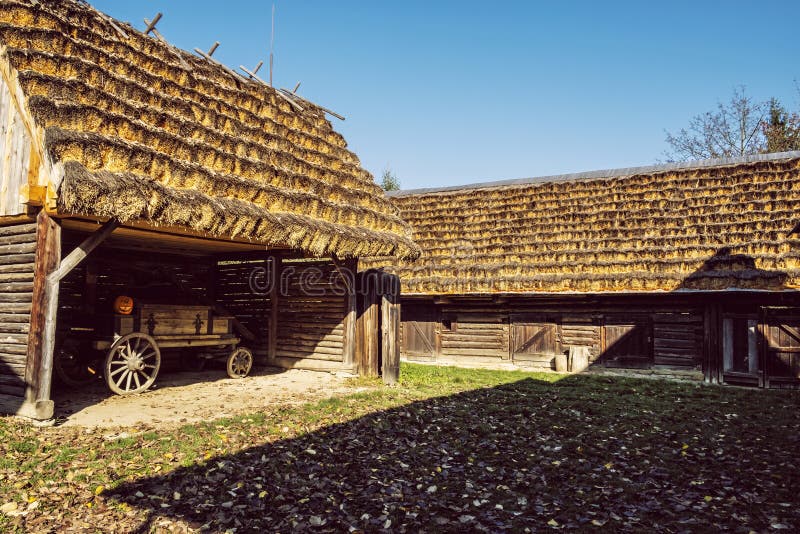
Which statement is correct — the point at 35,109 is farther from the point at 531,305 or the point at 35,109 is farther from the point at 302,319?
the point at 531,305

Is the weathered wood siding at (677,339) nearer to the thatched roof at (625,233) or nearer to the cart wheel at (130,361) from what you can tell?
the thatched roof at (625,233)

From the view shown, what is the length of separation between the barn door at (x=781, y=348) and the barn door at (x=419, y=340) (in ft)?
25.8

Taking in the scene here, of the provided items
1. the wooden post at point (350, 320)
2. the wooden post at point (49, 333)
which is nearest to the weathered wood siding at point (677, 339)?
the wooden post at point (350, 320)

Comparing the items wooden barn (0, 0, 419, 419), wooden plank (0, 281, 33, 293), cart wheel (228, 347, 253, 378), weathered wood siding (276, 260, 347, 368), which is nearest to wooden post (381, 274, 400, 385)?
wooden barn (0, 0, 419, 419)

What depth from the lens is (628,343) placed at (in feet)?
44.1

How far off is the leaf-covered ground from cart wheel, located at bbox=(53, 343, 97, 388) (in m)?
2.44

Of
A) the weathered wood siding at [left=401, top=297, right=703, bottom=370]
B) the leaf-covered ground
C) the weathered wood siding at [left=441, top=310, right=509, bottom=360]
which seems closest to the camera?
the leaf-covered ground

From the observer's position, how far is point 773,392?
36.5ft

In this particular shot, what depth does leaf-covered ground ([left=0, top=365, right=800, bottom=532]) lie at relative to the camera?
169 inches

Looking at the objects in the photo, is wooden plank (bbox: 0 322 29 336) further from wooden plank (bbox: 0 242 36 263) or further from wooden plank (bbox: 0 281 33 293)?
wooden plank (bbox: 0 242 36 263)

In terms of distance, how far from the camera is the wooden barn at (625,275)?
12109 mm

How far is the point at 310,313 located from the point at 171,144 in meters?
4.83

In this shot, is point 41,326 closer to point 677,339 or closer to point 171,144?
point 171,144

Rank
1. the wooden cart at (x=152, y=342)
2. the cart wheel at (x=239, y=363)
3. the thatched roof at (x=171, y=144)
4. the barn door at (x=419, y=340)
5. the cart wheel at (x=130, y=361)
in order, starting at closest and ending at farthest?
the thatched roof at (x=171, y=144)
the cart wheel at (x=130, y=361)
the wooden cart at (x=152, y=342)
the cart wheel at (x=239, y=363)
the barn door at (x=419, y=340)
